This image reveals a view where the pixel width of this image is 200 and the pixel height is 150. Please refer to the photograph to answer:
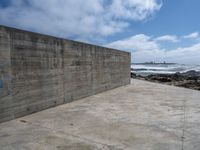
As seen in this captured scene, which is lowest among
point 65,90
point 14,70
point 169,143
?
point 169,143

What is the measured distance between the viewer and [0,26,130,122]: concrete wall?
4.38 meters

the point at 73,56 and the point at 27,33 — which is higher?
the point at 27,33

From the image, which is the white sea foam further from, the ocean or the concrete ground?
the concrete ground

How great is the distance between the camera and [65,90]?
21.2 ft

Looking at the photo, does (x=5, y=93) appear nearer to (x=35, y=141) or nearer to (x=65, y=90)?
(x=35, y=141)

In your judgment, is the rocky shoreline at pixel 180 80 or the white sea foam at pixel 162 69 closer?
the rocky shoreline at pixel 180 80

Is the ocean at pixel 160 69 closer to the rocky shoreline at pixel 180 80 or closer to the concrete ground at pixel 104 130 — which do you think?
the rocky shoreline at pixel 180 80

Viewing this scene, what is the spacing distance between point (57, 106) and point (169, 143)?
363 cm

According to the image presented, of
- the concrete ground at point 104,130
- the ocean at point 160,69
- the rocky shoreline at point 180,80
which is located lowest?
the concrete ground at point 104,130

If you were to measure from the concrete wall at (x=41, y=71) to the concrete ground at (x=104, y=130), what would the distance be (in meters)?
0.41

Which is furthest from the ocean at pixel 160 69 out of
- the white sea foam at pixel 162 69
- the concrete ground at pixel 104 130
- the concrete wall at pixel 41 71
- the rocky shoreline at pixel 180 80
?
the concrete ground at pixel 104 130

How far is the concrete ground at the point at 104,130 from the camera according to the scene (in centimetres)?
311

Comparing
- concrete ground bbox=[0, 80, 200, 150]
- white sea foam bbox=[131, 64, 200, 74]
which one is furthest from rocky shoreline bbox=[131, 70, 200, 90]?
white sea foam bbox=[131, 64, 200, 74]

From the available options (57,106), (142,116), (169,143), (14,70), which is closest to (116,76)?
(57,106)
